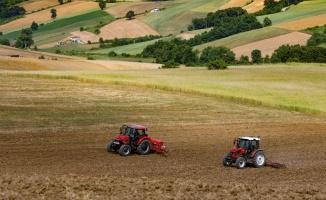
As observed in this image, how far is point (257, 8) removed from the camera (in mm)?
183875

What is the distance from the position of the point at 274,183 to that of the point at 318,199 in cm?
405

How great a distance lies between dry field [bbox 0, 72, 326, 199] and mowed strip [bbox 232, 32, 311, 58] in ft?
213

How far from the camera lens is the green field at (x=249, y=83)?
6059 centimetres

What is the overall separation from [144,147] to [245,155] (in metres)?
5.57

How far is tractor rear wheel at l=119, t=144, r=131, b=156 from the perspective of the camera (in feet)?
112

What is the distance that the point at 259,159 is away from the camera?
107ft

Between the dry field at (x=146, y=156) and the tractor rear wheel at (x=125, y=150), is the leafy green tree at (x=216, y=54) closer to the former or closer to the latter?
the dry field at (x=146, y=156)

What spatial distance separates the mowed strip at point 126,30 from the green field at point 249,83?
87.5 meters

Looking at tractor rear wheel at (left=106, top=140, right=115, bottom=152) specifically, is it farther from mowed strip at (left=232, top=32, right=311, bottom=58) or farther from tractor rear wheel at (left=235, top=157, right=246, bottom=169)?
mowed strip at (left=232, top=32, right=311, bottom=58)

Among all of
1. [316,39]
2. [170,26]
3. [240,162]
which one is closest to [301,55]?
[316,39]

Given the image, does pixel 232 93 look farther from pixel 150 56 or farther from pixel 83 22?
pixel 83 22

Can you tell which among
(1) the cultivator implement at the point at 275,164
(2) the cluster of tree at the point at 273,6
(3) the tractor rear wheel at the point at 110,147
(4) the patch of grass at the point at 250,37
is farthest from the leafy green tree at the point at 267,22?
(1) the cultivator implement at the point at 275,164

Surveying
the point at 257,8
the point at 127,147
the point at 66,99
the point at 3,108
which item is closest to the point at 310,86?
the point at 66,99

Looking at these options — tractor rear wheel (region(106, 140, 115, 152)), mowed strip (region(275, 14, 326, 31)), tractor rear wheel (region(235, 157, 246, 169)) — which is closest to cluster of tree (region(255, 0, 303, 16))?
mowed strip (region(275, 14, 326, 31))
